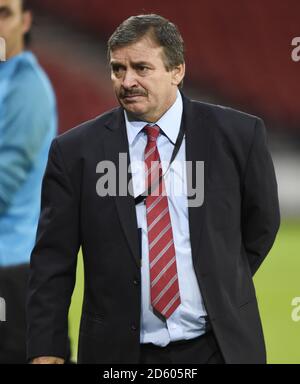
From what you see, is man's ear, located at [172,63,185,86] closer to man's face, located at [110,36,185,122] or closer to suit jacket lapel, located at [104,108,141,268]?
man's face, located at [110,36,185,122]

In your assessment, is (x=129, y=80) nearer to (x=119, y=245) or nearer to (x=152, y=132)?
(x=152, y=132)

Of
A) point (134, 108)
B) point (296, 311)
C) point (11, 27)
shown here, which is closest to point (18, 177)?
point (11, 27)

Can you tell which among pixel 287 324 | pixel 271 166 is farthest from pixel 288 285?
pixel 271 166

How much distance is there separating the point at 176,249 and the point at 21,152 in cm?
209

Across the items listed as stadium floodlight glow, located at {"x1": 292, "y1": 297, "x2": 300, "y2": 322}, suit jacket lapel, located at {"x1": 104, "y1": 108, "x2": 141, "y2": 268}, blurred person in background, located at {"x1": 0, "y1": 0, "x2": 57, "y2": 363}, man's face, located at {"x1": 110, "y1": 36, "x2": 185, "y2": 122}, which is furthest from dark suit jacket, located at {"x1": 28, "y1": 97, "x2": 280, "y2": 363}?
stadium floodlight glow, located at {"x1": 292, "y1": 297, "x2": 300, "y2": 322}

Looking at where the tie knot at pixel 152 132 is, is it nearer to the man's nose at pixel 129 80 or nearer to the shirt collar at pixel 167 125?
the shirt collar at pixel 167 125

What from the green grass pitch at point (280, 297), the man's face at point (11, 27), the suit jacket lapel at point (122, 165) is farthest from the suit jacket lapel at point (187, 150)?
the man's face at point (11, 27)

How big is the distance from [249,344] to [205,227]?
12.6 inches

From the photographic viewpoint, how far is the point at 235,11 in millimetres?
7012

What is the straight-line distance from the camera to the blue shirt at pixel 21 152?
4.24m

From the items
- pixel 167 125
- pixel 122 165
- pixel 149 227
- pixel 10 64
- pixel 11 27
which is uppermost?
pixel 11 27

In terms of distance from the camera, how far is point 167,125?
8.08 feet

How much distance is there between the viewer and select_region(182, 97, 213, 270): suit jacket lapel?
2357mm
